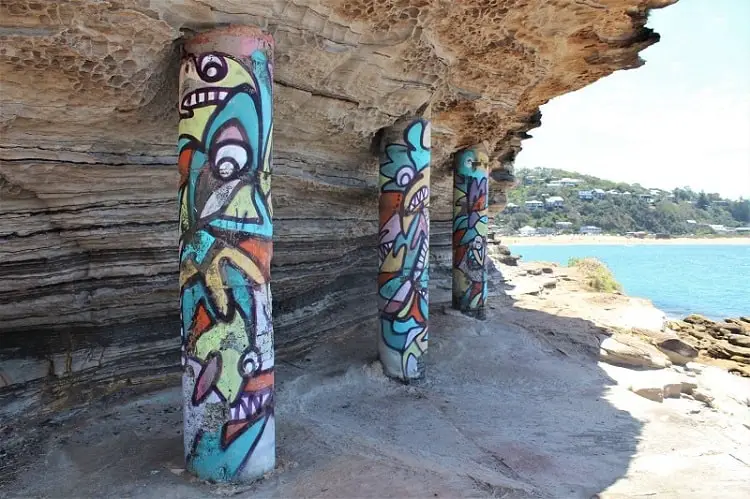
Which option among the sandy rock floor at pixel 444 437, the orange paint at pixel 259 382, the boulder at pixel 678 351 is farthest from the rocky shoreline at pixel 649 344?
the orange paint at pixel 259 382

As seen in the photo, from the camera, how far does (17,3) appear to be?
397cm

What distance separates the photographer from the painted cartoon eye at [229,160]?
456 centimetres

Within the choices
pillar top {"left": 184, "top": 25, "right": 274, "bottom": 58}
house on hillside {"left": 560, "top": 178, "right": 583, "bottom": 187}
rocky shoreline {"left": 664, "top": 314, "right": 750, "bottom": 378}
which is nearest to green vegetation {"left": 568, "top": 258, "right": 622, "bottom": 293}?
rocky shoreline {"left": 664, "top": 314, "right": 750, "bottom": 378}

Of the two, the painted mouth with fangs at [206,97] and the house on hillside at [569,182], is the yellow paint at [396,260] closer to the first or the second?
the painted mouth with fangs at [206,97]

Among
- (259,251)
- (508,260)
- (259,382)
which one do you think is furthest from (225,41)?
(508,260)

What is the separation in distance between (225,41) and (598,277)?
1942 centimetres

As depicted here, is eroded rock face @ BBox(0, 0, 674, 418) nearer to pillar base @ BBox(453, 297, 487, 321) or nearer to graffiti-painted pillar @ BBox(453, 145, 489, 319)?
graffiti-painted pillar @ BBox(453, 145, 489, 319)

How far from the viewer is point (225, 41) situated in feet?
15.2

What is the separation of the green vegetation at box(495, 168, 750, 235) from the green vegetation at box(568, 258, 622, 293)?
5346 centimetres

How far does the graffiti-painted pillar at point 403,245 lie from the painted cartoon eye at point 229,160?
3662 mm

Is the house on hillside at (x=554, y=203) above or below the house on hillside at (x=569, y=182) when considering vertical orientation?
below

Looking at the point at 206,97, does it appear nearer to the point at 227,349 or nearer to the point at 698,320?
the point at 227,349

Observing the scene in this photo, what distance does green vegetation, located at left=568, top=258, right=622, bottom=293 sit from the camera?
2056 cm

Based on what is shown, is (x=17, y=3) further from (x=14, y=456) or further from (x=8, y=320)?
(x=14, y=456)
